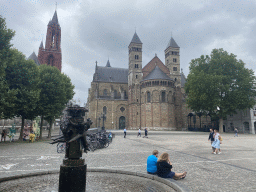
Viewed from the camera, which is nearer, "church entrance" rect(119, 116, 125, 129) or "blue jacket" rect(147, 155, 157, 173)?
"blue jacket" rect(147, 155, 157, 173)

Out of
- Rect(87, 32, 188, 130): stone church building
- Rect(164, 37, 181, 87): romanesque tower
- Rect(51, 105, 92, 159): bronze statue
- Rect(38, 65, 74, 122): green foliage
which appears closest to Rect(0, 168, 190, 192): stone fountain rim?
Rect(51, 105, 92, 159): bronze statue

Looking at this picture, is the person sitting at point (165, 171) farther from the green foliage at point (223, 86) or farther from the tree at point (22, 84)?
the green foliage at point (223, 86)

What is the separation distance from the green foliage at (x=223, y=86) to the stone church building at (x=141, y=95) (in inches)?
502

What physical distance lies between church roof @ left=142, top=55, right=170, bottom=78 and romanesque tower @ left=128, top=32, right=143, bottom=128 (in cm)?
167

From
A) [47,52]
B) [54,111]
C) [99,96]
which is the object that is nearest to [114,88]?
[99,96]

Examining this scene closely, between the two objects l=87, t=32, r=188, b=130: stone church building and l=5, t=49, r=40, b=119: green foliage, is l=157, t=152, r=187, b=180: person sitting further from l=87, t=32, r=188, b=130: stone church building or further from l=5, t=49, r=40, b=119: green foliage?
l=87, t=32, r=188, b=130: stone church building

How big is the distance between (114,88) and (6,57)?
148 ft

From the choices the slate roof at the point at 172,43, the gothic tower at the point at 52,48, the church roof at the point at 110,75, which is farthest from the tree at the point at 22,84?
the slate roof at the point at 172,43

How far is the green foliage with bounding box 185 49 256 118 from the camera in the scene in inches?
1329

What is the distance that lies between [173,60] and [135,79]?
14.0 meters

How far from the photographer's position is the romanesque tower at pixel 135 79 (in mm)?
52638

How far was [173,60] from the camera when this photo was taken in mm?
57969

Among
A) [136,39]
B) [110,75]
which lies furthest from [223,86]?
[110,75]

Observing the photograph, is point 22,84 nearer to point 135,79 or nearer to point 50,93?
point 50,93
